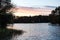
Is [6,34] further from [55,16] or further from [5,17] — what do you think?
[55,16]

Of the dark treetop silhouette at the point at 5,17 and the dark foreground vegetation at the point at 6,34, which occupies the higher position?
the dark treetop silhouette at the point at 5,17

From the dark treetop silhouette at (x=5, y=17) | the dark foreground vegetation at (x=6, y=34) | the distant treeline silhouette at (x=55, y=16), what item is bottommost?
the distant treeline silhouette at (x=55, y=16)

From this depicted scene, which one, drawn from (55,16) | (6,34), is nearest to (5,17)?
(6,34)

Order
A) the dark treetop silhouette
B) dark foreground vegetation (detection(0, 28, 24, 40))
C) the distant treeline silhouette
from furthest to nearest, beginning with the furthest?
the distant treeline silhouette < the dark treetop silhouette < dark foreground vegetation (detection(0, 28, 24, 40))

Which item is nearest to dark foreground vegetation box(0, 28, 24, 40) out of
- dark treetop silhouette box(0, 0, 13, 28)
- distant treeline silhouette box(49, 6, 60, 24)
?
dark treetop silhouette box(0, 0, 13, 28)

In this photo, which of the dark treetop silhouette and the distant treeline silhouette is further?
the distant treeline silhouette

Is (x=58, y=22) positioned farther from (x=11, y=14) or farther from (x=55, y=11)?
(x=11, y=14)

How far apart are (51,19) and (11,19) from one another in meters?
91.0

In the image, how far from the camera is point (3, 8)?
250ft

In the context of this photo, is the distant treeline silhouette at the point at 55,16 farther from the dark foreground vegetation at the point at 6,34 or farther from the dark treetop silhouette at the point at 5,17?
the dark foreground vegetation at the point at 6,34

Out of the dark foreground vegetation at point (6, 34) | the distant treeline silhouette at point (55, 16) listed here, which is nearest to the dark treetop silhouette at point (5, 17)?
the dark foreground vegetation at point (6, 34)

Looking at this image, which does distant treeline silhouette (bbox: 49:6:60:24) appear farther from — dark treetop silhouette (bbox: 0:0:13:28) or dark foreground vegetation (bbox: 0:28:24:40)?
dark foreground vegetation (bbox: 0:28:24:40)

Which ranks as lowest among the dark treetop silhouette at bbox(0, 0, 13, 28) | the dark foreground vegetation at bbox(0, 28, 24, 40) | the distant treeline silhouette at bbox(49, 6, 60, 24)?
the distant treeline silhouette at bbox(49, 6, 60, 24)

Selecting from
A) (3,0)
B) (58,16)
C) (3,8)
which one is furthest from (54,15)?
(3,8)
